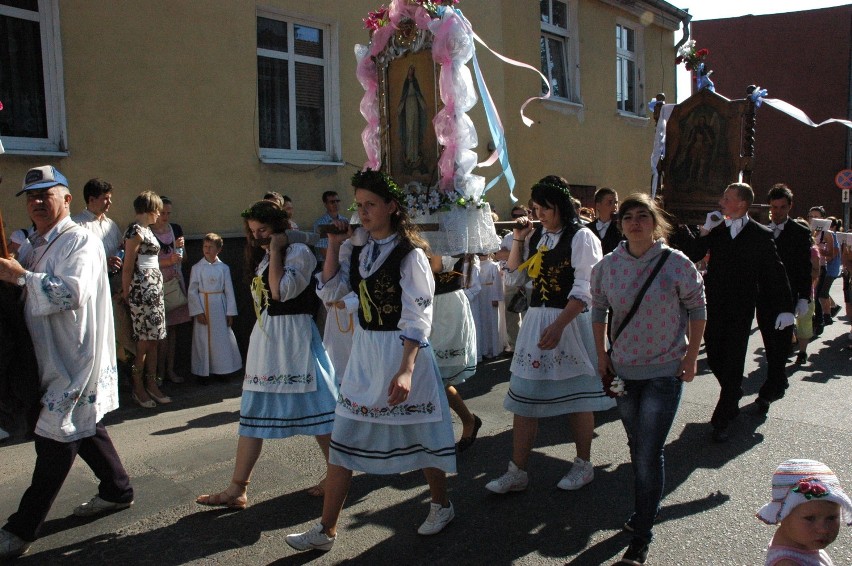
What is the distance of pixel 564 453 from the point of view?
529 centimetres

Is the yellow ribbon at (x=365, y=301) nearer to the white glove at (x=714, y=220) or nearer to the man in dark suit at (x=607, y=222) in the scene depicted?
the man in dark suit at (x=607, y=222)

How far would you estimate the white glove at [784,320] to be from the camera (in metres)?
5.84

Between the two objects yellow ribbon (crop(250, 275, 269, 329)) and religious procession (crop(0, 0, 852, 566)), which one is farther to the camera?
yellow ribbon (crop(250, 275, 269, 329))

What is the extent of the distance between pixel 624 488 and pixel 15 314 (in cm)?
364

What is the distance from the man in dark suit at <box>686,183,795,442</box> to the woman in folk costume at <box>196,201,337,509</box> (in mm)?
3125

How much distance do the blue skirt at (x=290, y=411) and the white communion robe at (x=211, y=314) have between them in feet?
12.5

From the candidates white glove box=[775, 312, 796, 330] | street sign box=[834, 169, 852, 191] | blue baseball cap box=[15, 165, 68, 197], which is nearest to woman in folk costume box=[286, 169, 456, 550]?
blue baseball cap box=[15, 165, 68, 197]

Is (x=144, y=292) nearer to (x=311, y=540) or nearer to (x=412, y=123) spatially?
(x=412, y=123)

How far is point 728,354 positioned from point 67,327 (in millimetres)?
4633

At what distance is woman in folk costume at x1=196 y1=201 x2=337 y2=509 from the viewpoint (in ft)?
13.6

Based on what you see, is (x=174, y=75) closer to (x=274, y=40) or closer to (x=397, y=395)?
(x=274, y=40)

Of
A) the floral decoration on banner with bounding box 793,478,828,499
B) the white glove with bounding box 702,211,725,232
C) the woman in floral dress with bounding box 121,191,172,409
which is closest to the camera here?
the floral decoration on banner with bounding box 793,478,828,499

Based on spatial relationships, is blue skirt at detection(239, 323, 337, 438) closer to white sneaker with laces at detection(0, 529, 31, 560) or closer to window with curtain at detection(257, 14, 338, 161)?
white sneaker with laces at detection(0, 529, 31, 560)

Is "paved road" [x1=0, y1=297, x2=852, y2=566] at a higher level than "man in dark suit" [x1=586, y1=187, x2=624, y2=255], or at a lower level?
lower
